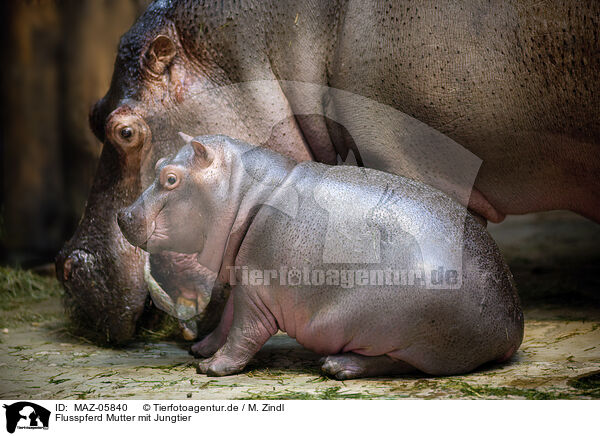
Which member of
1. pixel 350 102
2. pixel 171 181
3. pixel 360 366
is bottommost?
pixel 360 366

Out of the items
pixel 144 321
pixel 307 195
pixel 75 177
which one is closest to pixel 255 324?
pixel 307 195

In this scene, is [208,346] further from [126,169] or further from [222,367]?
[126,169]

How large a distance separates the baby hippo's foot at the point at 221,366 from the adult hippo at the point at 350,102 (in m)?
0.58

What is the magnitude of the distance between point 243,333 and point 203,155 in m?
0.69

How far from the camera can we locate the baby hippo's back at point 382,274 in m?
2.49

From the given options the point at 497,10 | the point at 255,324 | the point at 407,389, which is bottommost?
the point at 407,389

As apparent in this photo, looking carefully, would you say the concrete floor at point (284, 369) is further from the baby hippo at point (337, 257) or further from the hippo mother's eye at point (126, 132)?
the hippo mother's eye at point (126, 132)

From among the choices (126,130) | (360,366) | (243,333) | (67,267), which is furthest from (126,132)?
(360,366)

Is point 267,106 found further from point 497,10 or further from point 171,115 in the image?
point 497,10

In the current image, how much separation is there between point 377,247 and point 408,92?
0.99m

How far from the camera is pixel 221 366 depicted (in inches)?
105

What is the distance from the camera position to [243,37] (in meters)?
3.44
